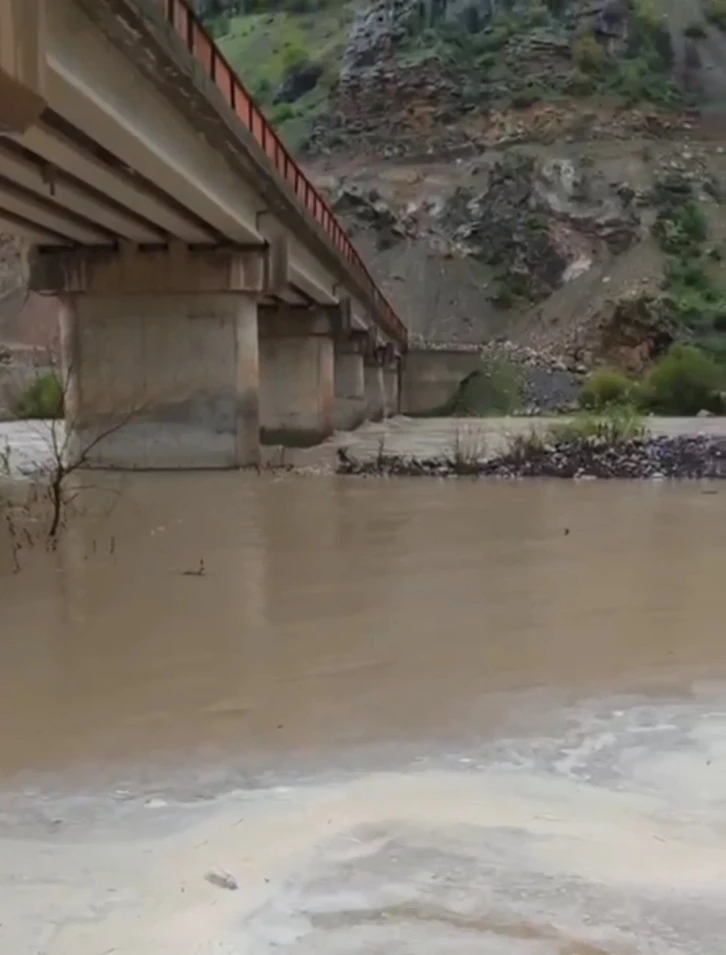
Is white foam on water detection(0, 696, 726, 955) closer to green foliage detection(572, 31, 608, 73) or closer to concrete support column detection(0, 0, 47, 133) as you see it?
concrete support column detection(0, 0, 47, 133)

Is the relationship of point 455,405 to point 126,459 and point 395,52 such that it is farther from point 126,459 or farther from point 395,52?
point 395,52

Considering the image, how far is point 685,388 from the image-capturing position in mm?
44688

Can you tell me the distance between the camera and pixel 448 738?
4.93m

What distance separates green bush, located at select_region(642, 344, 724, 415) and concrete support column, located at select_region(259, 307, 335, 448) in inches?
701

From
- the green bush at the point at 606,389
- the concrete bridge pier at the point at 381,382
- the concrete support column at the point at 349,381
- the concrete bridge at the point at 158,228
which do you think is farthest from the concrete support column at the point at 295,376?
the green bush at the point at 606,389

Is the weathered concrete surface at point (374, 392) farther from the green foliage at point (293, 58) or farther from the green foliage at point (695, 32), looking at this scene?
the green foliage at point (695, 32)

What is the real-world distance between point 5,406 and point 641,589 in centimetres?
3620

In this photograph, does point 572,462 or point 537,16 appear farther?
point 537,16

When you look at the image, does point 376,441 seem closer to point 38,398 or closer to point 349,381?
point 349,381

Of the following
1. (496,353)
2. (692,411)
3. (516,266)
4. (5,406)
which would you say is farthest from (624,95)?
(5,406)

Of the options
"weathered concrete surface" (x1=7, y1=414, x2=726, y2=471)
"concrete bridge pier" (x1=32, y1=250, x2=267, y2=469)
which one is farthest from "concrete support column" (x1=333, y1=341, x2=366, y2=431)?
"concrete bridge pier" (x1=32, y1=250, x2=267, y2=469)

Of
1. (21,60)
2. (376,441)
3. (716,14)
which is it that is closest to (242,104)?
(21,60)

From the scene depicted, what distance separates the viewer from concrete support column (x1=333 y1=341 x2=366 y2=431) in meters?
39.2

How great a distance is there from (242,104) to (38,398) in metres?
25.4
